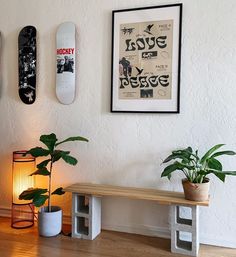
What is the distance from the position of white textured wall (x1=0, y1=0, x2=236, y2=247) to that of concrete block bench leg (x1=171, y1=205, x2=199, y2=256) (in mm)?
179

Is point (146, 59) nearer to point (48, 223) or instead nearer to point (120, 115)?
point (120, 115)

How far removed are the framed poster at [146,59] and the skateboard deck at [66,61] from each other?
0.37 m

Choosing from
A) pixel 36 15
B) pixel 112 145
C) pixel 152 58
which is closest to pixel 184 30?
pixel 152 58

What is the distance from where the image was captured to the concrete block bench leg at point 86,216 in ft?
7.10

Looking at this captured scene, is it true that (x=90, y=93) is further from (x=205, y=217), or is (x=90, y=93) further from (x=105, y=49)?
(x=205, y=217)

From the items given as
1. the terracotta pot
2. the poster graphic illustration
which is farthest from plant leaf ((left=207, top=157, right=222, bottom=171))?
the poster graphic illustration

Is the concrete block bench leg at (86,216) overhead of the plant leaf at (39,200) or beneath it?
beneath

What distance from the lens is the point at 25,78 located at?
2.54 meters

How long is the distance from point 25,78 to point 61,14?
25.9 inches

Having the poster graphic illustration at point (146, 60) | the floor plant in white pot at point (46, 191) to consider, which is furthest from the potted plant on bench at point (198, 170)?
the floor plant in white pot at point (46, 191)

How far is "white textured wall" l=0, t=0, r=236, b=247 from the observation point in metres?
2.07

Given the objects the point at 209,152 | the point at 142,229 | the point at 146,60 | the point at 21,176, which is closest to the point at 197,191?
the point at 209,152

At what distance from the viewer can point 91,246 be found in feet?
Answer: 6.67

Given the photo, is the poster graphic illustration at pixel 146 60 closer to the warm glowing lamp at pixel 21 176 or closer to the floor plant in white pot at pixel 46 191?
the floor plant in white pot at pixel 46 191
